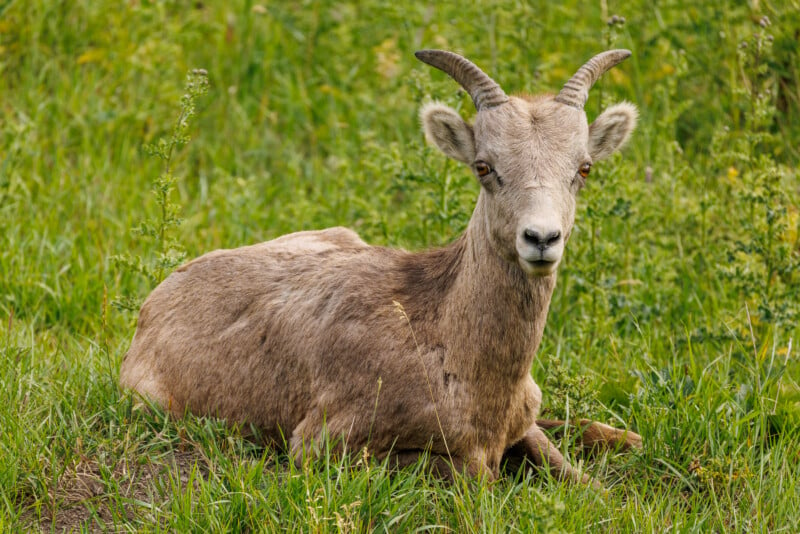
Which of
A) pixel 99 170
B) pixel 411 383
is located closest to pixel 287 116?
pixel 99 170

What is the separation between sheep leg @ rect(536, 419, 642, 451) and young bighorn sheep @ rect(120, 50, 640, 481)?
0.4 inches

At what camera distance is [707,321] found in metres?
5.95

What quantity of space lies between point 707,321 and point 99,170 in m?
4.24

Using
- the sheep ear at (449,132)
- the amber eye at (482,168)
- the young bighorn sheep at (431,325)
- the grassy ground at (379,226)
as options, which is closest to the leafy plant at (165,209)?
the grassy ground at (379,226)

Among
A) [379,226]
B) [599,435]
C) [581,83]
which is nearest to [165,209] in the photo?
[379,226]

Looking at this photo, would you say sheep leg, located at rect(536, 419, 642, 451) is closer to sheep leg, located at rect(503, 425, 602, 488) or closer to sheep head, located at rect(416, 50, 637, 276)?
sheep leg, located at rect(503, 425, 602, 488)

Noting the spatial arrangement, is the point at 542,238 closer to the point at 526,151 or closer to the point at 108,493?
the point at 526,151

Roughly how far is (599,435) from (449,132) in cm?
152

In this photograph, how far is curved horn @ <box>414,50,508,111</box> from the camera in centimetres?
450

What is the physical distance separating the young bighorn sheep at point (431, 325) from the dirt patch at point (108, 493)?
552 mm

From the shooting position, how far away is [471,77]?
4.53m

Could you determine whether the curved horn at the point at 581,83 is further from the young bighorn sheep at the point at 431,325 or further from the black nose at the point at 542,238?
the black nose at the point at 542,238

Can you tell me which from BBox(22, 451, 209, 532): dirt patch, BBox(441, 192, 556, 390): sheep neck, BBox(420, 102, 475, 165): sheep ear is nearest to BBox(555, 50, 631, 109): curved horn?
BBox(420, 102, 475, 165): sheep ear

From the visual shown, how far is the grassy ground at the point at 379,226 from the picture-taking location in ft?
13.6
